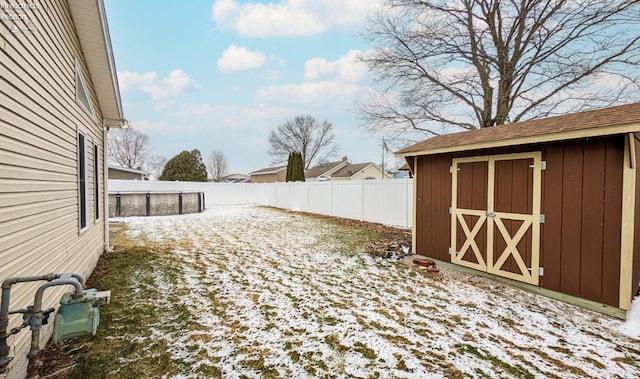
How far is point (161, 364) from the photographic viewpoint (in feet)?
7.71

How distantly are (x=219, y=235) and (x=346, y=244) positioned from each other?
365cm

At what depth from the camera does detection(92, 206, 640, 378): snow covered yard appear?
2.35 meters

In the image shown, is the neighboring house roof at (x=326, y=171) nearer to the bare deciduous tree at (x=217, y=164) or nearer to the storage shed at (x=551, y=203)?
the bare deciduous tree at (x=217, y=164)

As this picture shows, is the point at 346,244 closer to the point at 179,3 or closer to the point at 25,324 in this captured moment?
the point at 25,324

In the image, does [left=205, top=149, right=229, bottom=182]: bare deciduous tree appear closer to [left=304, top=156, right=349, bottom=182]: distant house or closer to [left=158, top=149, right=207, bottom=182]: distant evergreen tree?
[left=304, top=156, right=349, bottom=182]: distant house

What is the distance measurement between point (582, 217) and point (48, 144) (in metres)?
6.13

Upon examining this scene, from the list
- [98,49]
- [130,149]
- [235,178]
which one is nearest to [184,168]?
[130,149]

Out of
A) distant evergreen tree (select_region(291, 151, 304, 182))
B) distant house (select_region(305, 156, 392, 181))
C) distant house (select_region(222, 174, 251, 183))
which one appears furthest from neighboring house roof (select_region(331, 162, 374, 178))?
distant house (select_region(222, 174, 251, 183))

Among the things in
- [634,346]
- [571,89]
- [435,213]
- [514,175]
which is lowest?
[634,346]

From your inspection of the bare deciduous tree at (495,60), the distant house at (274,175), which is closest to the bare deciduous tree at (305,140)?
the distant house at (274,175)

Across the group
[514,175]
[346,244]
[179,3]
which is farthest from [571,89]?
[179,3]

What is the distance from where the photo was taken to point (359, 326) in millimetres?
3012

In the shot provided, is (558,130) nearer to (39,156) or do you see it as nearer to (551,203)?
(551,203)

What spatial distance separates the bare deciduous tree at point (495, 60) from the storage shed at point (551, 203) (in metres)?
7.68
